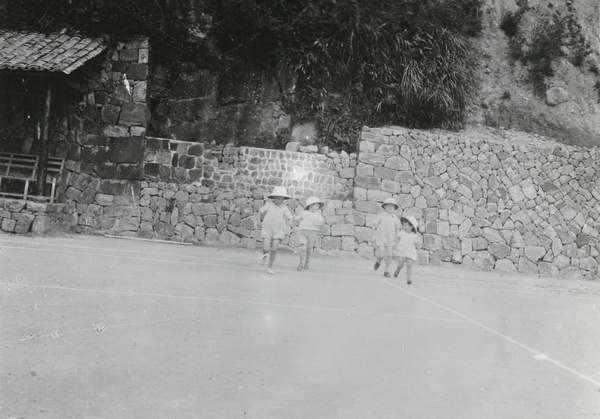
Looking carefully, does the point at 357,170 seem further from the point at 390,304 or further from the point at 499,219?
the point at 390,304

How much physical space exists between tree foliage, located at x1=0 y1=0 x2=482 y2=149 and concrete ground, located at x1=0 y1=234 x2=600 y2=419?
8.66m

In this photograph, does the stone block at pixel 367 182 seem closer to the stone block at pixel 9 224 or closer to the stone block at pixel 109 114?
the stone block at pixel 109 114

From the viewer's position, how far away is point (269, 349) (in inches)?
204

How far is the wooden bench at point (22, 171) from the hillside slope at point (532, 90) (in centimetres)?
1165

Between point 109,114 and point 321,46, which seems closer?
point 109,114

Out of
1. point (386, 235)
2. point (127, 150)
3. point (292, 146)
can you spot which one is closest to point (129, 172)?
point (127, 150)

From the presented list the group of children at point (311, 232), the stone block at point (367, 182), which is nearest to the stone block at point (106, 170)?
the group of children at point (311, 232)

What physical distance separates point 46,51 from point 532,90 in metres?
13.7

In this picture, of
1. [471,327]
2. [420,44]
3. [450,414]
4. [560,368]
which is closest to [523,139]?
[420,44]

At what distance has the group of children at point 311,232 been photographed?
11.0m

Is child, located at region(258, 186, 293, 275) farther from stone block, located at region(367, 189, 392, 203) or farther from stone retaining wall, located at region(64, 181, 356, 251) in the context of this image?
stone block, located at region(367, 189, 392, 203)

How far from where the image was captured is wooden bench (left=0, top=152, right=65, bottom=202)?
15.7m

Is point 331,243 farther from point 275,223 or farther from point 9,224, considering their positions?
point 9,224

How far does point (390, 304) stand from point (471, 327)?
4.72 feet
